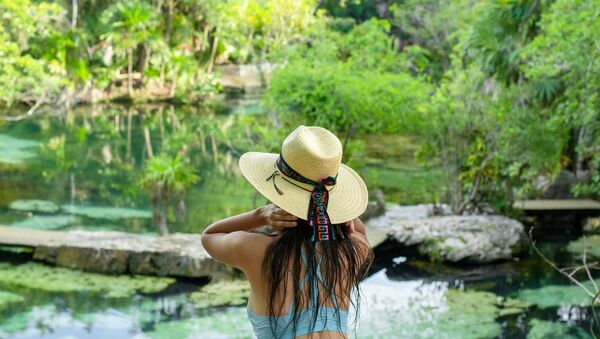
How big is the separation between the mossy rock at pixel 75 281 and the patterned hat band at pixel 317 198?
18.4 feet

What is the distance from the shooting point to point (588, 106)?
6574 mm

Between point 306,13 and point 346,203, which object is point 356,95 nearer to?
point 346,203

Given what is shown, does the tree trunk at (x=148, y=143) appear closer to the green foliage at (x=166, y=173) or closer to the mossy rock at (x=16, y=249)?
the green foliage at (x=166, y=173)

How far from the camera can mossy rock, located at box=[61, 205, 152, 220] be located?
10.8 metres

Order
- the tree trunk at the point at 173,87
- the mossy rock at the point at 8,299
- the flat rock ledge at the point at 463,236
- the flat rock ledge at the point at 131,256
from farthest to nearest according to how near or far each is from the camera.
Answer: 1. the tree trunk at the point at 173,87
2. the flat rock ledge at the point at 463,236
3. the flat rock ledge at the point at 131,256
4. the mossy rock at the point at 8,299

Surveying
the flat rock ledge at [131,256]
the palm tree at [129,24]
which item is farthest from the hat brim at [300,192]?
the palm tree at [129,24]

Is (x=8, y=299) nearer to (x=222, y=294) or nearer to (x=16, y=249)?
(x=16, y=249)

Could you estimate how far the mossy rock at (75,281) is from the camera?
7.37 m

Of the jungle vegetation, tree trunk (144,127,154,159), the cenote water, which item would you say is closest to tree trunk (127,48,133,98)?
tree trunk (144,127,154,159)

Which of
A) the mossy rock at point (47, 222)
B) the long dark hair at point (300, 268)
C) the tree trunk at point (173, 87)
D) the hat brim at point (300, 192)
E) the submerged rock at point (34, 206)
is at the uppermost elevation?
the hat brim at point (300, 192)

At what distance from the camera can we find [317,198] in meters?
1.89

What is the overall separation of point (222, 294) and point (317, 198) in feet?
18.3

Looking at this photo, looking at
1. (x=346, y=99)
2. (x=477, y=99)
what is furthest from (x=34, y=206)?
(x=477, y=99)

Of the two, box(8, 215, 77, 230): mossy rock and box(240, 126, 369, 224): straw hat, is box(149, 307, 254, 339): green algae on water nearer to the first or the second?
box(8, 215, 77, 230): mossy rock
